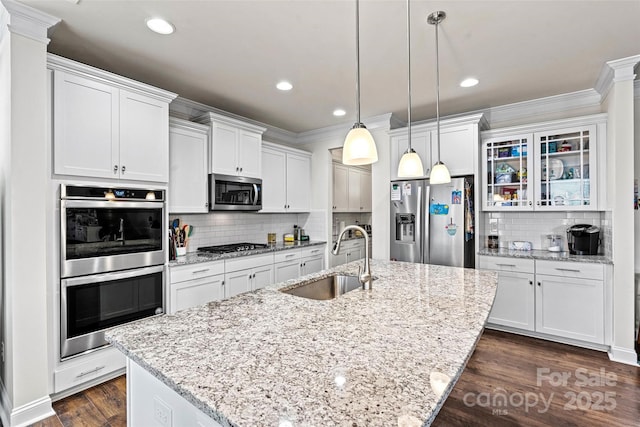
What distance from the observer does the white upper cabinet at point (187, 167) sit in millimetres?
3137

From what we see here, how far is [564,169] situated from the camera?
11.0ft

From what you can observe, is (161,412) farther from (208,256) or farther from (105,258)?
(208,256)

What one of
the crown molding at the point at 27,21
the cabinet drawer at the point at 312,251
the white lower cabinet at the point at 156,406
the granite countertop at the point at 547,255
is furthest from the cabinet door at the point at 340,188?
the white lower cabinet at the point at 156,406

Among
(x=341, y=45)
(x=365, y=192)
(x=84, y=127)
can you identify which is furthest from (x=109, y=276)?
(x=365, y=192)

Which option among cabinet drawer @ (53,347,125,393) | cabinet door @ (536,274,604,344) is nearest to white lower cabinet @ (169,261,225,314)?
cabinet drawer @ (53,347,125,393)

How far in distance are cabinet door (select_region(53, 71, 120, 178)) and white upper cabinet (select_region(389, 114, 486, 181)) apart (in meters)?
3.02

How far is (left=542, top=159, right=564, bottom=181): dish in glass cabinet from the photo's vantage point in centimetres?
337

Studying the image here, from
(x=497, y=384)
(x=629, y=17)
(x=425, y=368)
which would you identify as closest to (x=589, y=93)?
(x=629, y=17)

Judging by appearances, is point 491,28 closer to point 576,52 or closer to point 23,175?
point 576,52

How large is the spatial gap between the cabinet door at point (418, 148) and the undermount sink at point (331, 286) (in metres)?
2.05

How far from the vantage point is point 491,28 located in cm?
220

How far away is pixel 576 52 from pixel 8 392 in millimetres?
4741

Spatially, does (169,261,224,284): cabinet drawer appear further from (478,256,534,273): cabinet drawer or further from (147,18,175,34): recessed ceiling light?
(478,256,534,273): cabinet drawer

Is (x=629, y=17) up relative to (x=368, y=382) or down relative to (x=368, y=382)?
up
